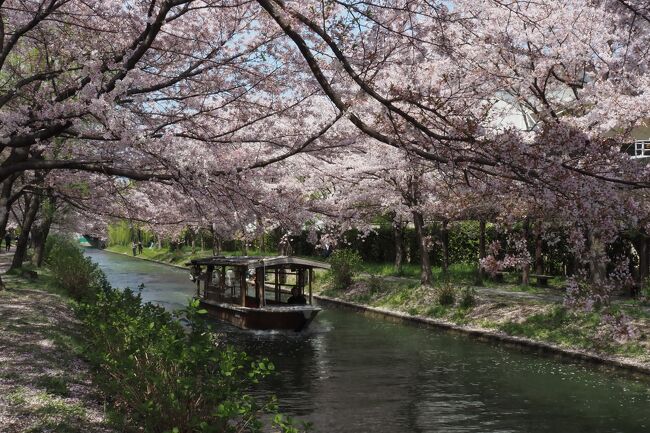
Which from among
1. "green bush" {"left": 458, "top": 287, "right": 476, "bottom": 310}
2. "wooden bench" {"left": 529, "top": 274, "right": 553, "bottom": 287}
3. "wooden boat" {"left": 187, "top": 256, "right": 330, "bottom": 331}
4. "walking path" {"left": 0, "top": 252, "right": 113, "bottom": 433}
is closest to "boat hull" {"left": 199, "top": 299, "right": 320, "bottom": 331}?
"wooden boat" {"left": 187, "top": 256, "right": 330, "bottom": 331}

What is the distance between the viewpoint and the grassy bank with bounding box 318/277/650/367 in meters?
15.1

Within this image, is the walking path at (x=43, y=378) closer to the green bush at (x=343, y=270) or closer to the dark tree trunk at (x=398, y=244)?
the green bush at (x=343, y=270)

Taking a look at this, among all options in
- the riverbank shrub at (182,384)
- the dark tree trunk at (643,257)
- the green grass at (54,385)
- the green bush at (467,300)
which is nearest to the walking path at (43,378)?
the green grass at (54,385)

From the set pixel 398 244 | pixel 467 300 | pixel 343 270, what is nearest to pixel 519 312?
pixel 467 300

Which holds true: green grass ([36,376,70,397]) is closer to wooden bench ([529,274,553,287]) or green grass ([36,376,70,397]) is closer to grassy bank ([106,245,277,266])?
wooden bench ([529,274,553,287])

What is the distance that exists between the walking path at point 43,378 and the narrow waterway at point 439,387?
401 centimetres

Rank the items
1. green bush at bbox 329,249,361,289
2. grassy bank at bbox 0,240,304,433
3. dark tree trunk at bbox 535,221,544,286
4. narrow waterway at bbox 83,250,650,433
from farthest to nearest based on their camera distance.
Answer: green bush at bbox 329,249,361,289 < dark tree trunk at bbox 535,221,544,286 < narrow waterway at bbox 83,250,650,433 < grassy bank at bbox 0,240,304,433

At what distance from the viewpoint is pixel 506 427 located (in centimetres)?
1041

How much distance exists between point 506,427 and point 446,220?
52.5 feet

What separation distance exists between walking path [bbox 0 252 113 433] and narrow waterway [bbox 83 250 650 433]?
4.01 metres

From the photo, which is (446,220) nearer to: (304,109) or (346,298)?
(346,298)

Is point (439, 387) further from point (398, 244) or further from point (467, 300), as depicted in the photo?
point (398, 244)

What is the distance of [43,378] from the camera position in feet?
27.1

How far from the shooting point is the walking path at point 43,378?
673 centimetres
